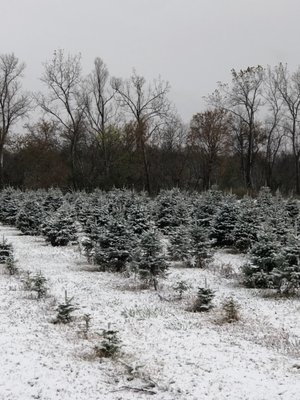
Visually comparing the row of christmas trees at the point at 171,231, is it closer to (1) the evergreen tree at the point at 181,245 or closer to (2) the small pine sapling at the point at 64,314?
(1) the evergreen tree at the point at 181,245

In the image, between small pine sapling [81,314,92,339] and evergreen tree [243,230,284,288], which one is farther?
evergreen tree [243,230,284,288]

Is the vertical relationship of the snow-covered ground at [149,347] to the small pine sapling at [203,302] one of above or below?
below

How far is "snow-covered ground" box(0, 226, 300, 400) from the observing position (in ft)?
18.6

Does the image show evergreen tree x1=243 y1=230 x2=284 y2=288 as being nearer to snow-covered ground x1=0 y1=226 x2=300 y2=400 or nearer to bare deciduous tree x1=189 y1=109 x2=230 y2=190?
snow-covered ground x1=0 y1=226 x2=300 y2=400

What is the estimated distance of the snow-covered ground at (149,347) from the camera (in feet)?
18.6

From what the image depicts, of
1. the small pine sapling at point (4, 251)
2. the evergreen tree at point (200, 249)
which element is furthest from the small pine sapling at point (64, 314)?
the evergreen tree at point (200, 249)

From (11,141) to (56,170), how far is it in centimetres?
1206

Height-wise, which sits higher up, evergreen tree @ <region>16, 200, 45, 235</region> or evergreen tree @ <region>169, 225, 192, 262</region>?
evergreen tree @ <region>16, 200, 45, 235</region>

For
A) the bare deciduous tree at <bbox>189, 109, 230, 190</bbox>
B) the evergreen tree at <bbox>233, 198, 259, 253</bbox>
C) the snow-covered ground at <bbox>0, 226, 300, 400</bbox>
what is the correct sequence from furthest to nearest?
the bare deciduous tree at <bbox>189, 109, 230, 190</bbox> → the evergreen tree at <bbox>233, 198, 259, 253</bbox> → the snow-covered ground at <bbox>0, 226, 300, 400</bbox>

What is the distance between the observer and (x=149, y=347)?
7.08 m

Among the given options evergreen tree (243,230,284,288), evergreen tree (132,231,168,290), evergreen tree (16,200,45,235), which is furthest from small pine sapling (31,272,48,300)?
evergreen tree (16,200,45,235)

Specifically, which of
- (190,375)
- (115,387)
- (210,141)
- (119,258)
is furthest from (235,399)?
(210,141)

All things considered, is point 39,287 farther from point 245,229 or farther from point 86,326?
point 245,229

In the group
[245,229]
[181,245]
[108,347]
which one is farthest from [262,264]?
[108,347]
